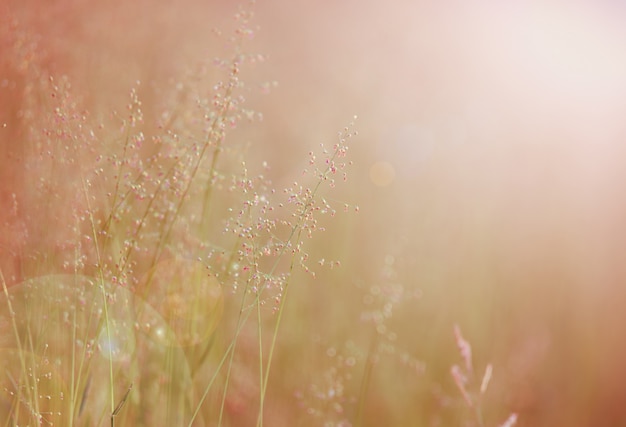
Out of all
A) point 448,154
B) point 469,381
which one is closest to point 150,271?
point 469,381

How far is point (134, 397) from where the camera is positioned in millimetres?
1338

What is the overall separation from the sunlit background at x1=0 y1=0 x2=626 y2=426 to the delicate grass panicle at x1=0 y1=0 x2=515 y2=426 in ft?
0.92

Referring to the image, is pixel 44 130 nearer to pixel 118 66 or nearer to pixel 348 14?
pixel 118 66

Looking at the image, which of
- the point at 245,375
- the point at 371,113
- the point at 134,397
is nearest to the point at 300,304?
the point at 245,375

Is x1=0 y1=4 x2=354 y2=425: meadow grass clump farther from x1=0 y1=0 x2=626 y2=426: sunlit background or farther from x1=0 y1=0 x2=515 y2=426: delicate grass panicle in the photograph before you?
x1=0 y1=0 x2=626 y2=426: sunlit background

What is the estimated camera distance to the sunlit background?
6.95 ft

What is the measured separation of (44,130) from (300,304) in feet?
3.74

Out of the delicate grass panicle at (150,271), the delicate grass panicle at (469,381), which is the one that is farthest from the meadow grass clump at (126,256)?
the delicate grass panicle at (469,381)

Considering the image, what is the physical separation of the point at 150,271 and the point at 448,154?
6.04 ft

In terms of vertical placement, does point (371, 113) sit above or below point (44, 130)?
above

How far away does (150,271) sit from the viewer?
4.29ft

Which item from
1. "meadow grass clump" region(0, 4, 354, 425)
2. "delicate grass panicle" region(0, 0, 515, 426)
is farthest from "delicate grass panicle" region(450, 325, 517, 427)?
"meadow grass clump" region(0, 4, 354, 425)

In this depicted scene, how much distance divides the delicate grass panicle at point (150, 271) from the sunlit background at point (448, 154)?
28 centimetres

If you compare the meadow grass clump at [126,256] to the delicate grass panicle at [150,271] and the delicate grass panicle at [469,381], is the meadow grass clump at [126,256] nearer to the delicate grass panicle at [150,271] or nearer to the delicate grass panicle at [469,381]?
the delicate grass panicle at [150,271]
